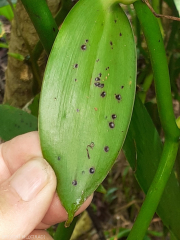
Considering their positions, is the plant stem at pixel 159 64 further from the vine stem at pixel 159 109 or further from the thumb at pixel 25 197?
the thumb at pixel 25 197

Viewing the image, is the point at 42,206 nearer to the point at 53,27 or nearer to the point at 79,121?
the point at 79,121

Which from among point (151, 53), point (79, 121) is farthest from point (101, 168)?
point (151, 53)

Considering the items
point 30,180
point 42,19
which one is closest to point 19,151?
point 30,180

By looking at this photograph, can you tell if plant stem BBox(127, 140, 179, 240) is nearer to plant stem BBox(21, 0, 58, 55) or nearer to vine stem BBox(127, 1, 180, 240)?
vine stem BBox(127, 1, 180, 240)

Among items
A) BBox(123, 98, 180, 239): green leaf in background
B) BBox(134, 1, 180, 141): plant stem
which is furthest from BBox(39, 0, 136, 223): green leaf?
BBox(123, 98, 180, 239): green leaf in background

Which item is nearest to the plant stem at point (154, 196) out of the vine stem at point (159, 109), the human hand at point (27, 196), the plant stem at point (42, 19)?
the vine stem at point (159, 109)

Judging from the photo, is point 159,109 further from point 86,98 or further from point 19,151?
point 19,151
